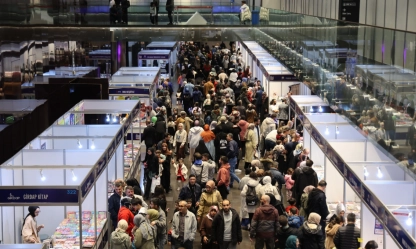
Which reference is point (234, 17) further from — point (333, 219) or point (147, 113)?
point (333, 219)

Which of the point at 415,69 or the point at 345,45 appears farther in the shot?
the point at 345,45

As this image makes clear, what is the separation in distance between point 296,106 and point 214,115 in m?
3.26

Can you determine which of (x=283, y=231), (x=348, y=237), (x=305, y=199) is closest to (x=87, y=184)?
(x=283, y=231)

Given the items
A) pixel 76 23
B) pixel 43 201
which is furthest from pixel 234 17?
pixel 43 201

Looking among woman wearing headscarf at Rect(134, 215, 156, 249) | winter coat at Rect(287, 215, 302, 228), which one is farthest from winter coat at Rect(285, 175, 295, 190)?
woman wearing headscarf at Rect(134, 215, 156, 249)

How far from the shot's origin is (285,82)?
27.9 meters

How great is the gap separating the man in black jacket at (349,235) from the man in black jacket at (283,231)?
0.75m

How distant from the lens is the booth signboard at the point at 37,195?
34.1ft

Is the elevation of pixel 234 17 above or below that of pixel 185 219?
above

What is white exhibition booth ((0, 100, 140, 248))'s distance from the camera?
10516 mm

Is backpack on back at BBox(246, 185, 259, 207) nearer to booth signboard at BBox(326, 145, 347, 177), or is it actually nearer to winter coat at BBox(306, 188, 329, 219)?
winter coat at BBox(306, 188, 329, 219)

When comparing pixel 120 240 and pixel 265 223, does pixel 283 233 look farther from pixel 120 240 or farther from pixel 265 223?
pixel 120 240

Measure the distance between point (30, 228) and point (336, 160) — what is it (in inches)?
192

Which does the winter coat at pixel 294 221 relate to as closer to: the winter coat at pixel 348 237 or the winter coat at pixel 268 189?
the winter coat at pixel 348 237
